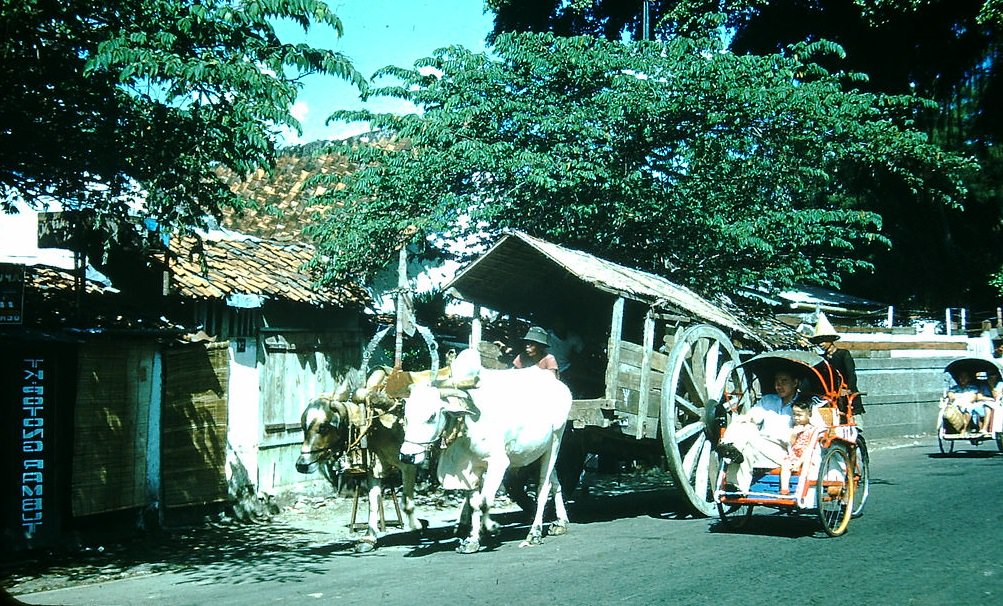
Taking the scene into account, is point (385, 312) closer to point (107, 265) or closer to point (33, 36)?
point (107, 265)

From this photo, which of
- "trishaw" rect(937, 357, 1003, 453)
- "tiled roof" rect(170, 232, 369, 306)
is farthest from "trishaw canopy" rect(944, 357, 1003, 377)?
"tiled roof" rect(170, 232, 369, 306)

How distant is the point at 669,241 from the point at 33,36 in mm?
9121

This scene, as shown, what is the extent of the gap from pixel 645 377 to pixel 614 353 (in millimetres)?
466

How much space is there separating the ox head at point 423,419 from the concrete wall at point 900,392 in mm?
14317

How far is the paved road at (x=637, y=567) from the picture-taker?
676cm

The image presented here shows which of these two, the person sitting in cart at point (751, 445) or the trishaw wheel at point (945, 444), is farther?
the trishaw wheel at point (945, 444)

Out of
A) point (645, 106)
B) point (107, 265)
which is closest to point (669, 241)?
point (645, 106)

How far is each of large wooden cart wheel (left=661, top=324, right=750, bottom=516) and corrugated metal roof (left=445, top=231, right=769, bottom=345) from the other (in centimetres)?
39

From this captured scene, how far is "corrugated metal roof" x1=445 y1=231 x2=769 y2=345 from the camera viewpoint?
31.9ft

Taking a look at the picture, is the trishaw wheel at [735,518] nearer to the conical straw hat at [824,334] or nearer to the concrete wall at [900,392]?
the conical straw hat at [824,334]

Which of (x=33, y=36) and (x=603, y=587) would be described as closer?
(x=603, y=587)

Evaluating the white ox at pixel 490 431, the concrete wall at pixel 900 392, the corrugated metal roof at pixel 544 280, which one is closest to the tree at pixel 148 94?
the corrugated metal roof at pixel 544 280

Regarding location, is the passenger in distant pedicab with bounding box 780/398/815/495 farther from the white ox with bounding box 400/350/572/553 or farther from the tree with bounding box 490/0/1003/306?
the tree with bounding box 490/0/1003/306

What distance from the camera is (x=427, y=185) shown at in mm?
13602
